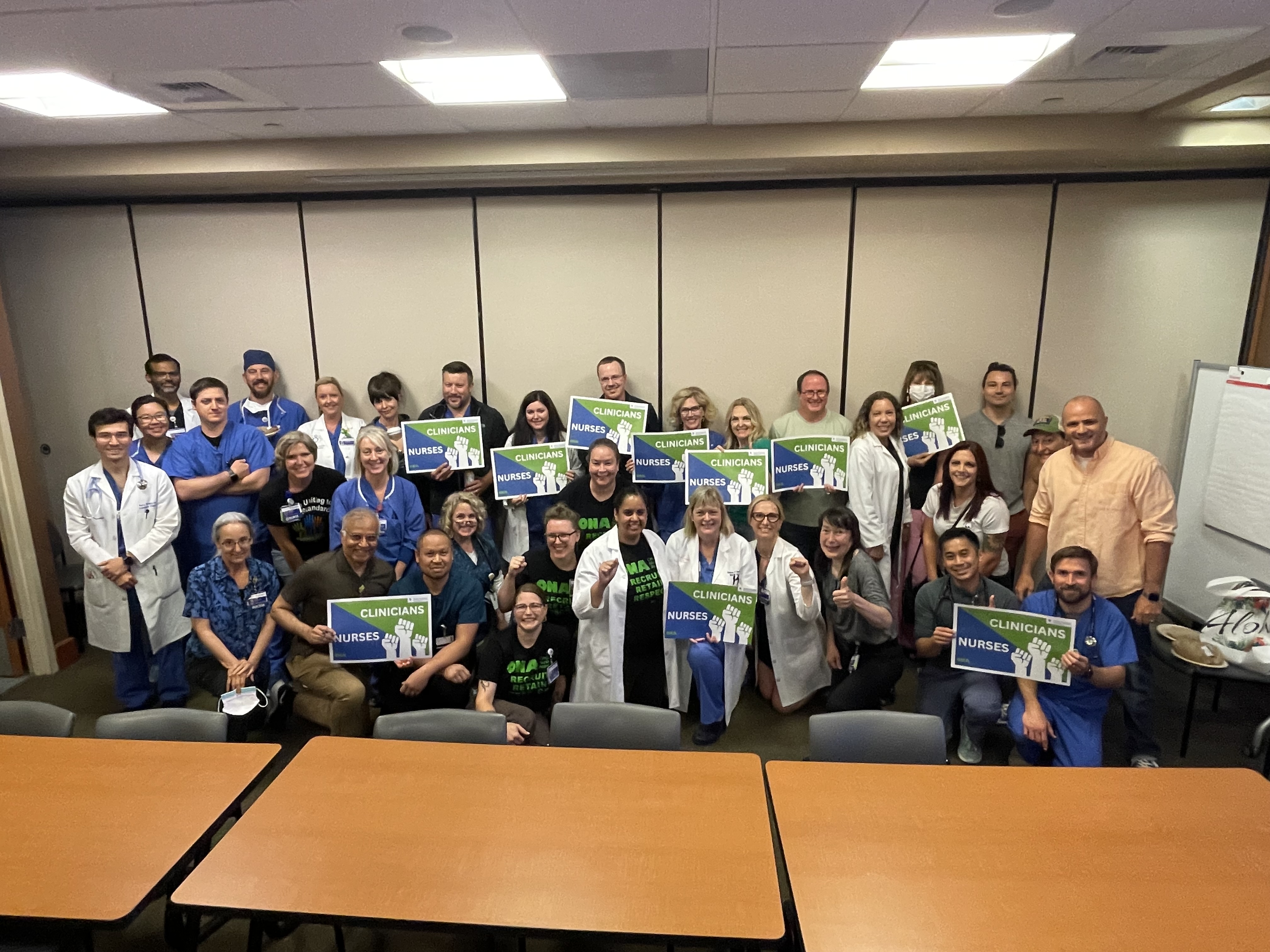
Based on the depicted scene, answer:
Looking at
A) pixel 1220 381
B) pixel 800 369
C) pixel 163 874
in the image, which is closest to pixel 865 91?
pixel 800 369

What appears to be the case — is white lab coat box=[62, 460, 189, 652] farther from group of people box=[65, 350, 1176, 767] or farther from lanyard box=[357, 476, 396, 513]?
lanyard box=[357, 476, 396, 513]

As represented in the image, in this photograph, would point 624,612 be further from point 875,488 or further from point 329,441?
point 329,441

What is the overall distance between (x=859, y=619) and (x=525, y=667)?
1.69 metres

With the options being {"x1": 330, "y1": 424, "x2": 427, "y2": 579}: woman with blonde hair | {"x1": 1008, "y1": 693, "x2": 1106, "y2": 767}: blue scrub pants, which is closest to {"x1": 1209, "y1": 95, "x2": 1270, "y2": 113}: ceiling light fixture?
{"x1": 1008, "y1": 693, "x2": 1106, "y2": 767}: blue scrub pants

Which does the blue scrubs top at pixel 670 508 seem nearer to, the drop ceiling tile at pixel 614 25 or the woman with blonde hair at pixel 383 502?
the woman with blonde hair at pixel 383 502

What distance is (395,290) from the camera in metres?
5.38

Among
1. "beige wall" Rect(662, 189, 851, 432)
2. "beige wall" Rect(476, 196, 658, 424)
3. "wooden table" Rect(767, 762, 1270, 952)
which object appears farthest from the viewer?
"beige wall" Rect(476, 196, 658, 424)

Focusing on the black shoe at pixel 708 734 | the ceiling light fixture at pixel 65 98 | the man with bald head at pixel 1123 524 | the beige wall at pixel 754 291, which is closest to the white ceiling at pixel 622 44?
the ceiling light fixture at pixel 65 98

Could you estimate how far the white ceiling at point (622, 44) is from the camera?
2428 millimetres

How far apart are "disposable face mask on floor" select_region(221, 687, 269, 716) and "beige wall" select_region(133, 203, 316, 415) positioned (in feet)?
9.39

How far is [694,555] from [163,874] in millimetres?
2524

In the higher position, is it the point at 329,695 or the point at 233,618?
the point at 233,618

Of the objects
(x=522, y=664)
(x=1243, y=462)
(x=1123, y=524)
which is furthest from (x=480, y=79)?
(x=1243, y=462)

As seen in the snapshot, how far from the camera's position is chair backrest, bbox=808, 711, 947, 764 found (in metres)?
2.55
